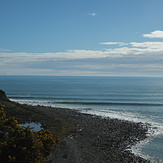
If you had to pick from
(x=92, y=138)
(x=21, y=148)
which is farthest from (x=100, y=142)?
(x=21, y=148)

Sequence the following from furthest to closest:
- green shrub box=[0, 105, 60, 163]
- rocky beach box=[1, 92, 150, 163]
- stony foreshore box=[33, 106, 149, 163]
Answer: rocky beach box=[1, 92, 150, 163] < stony foreshore box=[33, 106, 149, 163] < green shrub box=[0, 105, 60, 163]

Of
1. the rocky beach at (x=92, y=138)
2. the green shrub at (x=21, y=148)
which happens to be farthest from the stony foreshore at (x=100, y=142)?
the green shrub at (x=21, y=148)

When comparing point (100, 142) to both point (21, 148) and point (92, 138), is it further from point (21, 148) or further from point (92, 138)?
point (21, 148)

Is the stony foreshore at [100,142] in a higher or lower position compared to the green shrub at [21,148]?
lower

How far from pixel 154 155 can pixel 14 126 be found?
2237cm

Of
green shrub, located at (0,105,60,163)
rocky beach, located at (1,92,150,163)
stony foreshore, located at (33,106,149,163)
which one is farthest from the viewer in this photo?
rocky beach, located at (1,92,150,163)

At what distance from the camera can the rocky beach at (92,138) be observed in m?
29.8

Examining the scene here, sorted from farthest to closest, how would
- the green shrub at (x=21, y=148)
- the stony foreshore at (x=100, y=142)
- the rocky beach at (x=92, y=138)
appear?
1. the rocky beach at (x=92, y=138)
2. the stony foreshore at (x=100, y=142)
3. the green shrub at (x=21, y=148)

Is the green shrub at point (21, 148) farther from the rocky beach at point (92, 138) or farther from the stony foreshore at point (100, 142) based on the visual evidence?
the stony foreshore at point (100, 142)

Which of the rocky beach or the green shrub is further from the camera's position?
the rocky beach

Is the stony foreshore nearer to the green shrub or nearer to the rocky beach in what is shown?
the rocky beach

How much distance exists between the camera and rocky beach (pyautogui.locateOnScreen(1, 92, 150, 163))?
29.8 metres

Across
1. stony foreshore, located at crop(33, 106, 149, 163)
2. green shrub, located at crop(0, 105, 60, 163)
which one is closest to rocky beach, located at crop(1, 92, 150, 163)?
stony foreshore, located at crop(33, 106, 149, 163)

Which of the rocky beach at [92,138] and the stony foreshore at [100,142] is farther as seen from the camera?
the rocky beach at [92,138]
